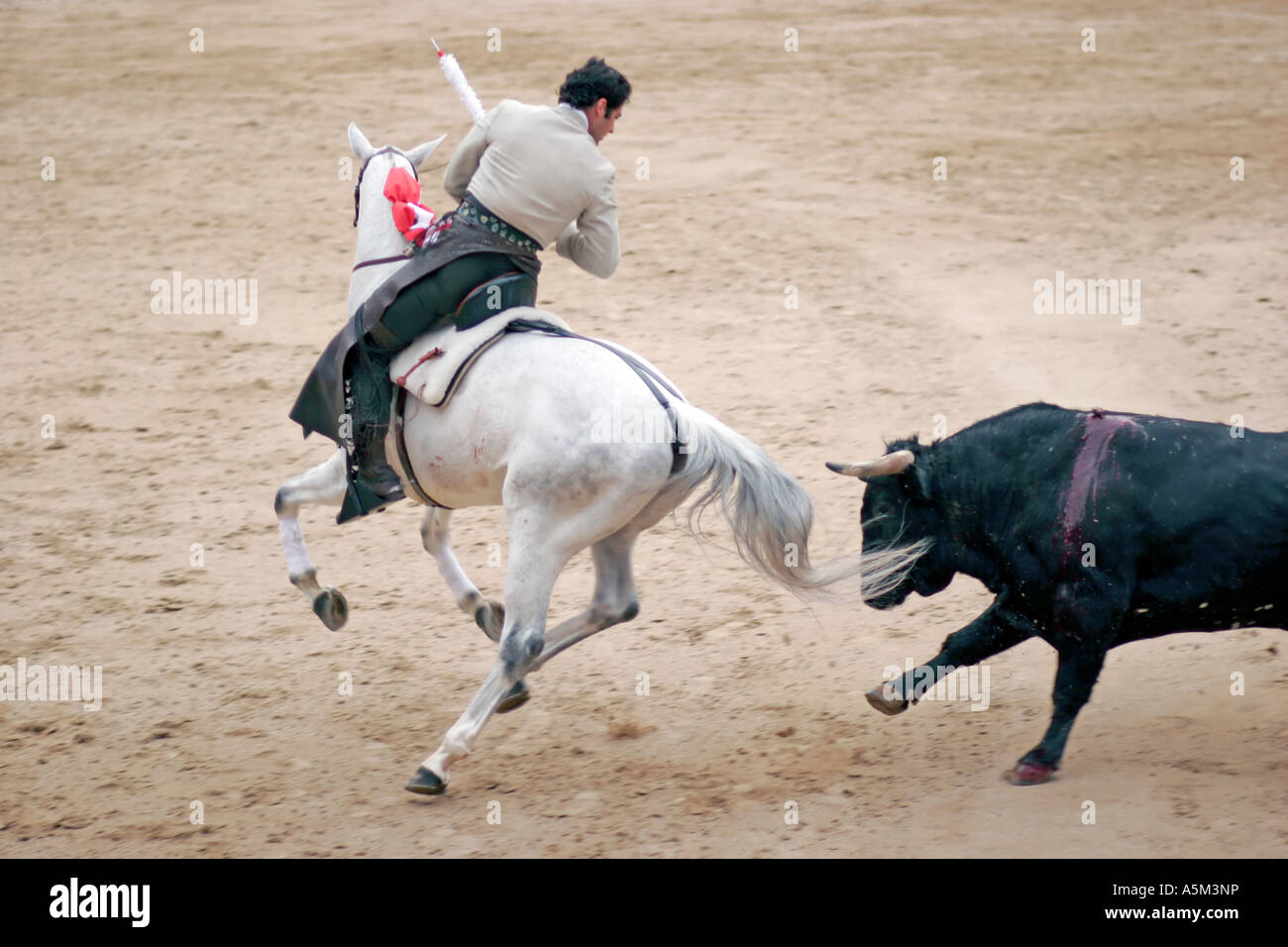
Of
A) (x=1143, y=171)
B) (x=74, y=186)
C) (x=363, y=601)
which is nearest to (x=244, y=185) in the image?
(x=74, y=186)

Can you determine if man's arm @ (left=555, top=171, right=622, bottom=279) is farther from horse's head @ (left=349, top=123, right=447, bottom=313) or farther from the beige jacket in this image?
horse's head @ (left=349, top=123, right=447, bottom=313)

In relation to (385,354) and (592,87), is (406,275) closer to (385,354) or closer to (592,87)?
(385,354)

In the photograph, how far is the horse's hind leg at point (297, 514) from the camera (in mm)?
5352

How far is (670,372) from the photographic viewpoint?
870 cm

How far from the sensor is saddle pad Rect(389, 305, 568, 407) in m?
4.85

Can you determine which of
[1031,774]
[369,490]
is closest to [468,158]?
[369,490]

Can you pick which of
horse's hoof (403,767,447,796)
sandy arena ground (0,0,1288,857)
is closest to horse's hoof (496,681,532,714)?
sandy arena ground (0,0,1288,857)

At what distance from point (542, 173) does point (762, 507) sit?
1316 mm

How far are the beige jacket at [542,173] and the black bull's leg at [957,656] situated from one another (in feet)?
5.87

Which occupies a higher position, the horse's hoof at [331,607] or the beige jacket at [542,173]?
the beige jacket at [542,173]

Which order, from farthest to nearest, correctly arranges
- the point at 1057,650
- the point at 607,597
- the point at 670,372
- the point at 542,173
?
the point at 670,372 < the point at 607,597 < the point at 542,173 < the point at 1057,650

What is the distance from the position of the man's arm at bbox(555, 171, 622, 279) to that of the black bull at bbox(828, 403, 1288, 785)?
1056 millimetres

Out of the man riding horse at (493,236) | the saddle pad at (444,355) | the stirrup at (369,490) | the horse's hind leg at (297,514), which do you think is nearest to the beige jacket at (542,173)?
the man riding horse at (493,236)

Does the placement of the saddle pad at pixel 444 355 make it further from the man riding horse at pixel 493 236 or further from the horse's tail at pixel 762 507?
the horse's tail at pixel 762 507
